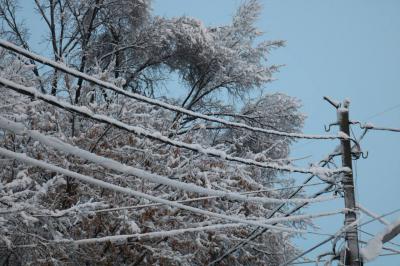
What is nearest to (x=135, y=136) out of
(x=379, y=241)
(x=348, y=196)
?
(x=348, y=196)

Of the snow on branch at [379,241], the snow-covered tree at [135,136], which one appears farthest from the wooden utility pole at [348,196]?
the snow-covered tree at [135,136]

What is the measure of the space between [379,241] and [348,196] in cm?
67

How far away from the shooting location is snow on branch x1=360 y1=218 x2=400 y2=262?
13.5ft

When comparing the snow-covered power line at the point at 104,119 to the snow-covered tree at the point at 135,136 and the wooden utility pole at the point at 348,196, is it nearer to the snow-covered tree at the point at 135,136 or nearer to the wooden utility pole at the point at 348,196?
the wooden utility pole at the point at 348,196

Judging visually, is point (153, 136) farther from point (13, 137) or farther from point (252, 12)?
point (252, 12)

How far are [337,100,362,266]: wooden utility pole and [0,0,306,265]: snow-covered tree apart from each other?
7.92 feet

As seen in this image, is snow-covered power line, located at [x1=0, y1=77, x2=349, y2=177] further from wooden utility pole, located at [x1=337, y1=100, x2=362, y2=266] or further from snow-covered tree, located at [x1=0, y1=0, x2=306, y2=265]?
snow-covered tree, located at [x1=0, y1=0, x2=306, y2=265]

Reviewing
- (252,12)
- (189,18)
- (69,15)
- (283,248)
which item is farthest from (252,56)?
(283,248)

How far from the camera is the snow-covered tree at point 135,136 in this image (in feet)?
22.3

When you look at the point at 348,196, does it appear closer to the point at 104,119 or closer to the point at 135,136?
the point at 104,119

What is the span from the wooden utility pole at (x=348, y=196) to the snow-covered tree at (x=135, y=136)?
2413 mm

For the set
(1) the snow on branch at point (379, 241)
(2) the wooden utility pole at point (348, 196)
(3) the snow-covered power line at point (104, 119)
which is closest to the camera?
(3) the snow-covered power line at point (104, 119)

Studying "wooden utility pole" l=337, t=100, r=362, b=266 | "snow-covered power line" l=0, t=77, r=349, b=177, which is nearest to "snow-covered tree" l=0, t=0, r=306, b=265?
"snow-covered power line" l=0, t=77, r=349, b=177

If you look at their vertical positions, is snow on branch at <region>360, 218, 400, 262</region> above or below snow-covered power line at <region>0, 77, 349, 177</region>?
below
